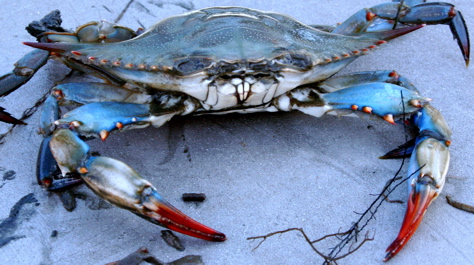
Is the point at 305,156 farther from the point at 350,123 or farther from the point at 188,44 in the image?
the point at 188,44

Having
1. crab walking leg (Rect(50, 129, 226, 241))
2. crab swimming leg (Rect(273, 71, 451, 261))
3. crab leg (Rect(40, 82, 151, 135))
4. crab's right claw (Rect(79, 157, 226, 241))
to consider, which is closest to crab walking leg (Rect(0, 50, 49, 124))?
crab leg (Rect(40, 82, 151, 135))

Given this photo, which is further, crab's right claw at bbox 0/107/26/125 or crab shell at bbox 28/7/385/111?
crab's right claw at bbox 0/107/26/125

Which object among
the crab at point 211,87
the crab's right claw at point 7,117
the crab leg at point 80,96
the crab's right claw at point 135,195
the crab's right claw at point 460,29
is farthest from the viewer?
the crab's right claw at point 460,29

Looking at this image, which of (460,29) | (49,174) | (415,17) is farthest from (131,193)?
(460,29)

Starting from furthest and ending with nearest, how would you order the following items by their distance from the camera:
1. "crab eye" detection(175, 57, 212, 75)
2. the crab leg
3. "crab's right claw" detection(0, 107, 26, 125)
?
"crab's right claw" detection(0, 107, 26, 125)
the crab leg
"crab eye" detection(175, 57, 212, 75)

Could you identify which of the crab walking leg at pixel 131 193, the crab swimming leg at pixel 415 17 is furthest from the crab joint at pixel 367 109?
the crab walking leg at pixel 131 193

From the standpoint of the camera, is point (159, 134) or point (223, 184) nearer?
point (223, 184)

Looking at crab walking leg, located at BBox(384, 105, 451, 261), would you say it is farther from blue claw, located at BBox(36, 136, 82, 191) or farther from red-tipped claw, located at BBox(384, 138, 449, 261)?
blue claw, located at BBox(36, 136, 82, 191)

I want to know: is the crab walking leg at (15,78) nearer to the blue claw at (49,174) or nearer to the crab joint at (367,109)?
the blue claw at (49,174)

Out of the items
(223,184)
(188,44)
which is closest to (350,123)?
(223,184)
